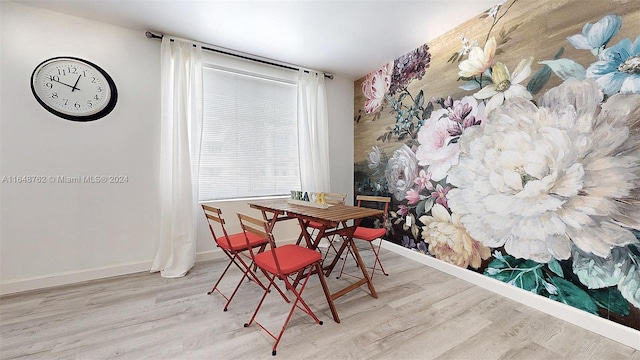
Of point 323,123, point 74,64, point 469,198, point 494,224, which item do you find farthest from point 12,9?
point 494,224

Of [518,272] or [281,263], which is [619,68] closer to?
[518,272]

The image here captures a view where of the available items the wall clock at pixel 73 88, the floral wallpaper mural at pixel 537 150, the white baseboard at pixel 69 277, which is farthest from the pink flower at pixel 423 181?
the wall clock at pixel 73 88

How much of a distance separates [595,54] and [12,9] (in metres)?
4.83

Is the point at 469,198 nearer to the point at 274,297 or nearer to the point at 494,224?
the point at 494,224

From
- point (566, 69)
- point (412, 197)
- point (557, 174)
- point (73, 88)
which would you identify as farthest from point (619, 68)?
A: point (73, 88)

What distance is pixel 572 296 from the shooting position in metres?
1.79

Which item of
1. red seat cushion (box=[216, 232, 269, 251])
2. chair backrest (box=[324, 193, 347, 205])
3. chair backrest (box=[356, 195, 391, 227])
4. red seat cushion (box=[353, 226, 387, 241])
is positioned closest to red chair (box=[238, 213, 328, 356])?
red seat cushion (box=[216, 232, 269, 251])

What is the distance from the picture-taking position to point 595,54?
1.67 m

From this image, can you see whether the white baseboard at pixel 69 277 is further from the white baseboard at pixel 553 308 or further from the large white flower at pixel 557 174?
the large white flower at pixel 557 174

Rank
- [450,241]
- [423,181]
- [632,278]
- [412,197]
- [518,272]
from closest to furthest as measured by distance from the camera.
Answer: [632,278]
[518,272]
[450,241]
[423,181]
[412,197]

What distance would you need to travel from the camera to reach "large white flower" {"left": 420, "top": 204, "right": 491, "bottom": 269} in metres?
2.40

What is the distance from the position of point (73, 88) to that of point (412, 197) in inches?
154

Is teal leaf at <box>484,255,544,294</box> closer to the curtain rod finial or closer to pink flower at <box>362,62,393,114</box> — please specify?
pink flower at <box>362,62,393,114</box>

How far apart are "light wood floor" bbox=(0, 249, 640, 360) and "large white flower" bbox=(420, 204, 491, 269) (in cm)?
27
